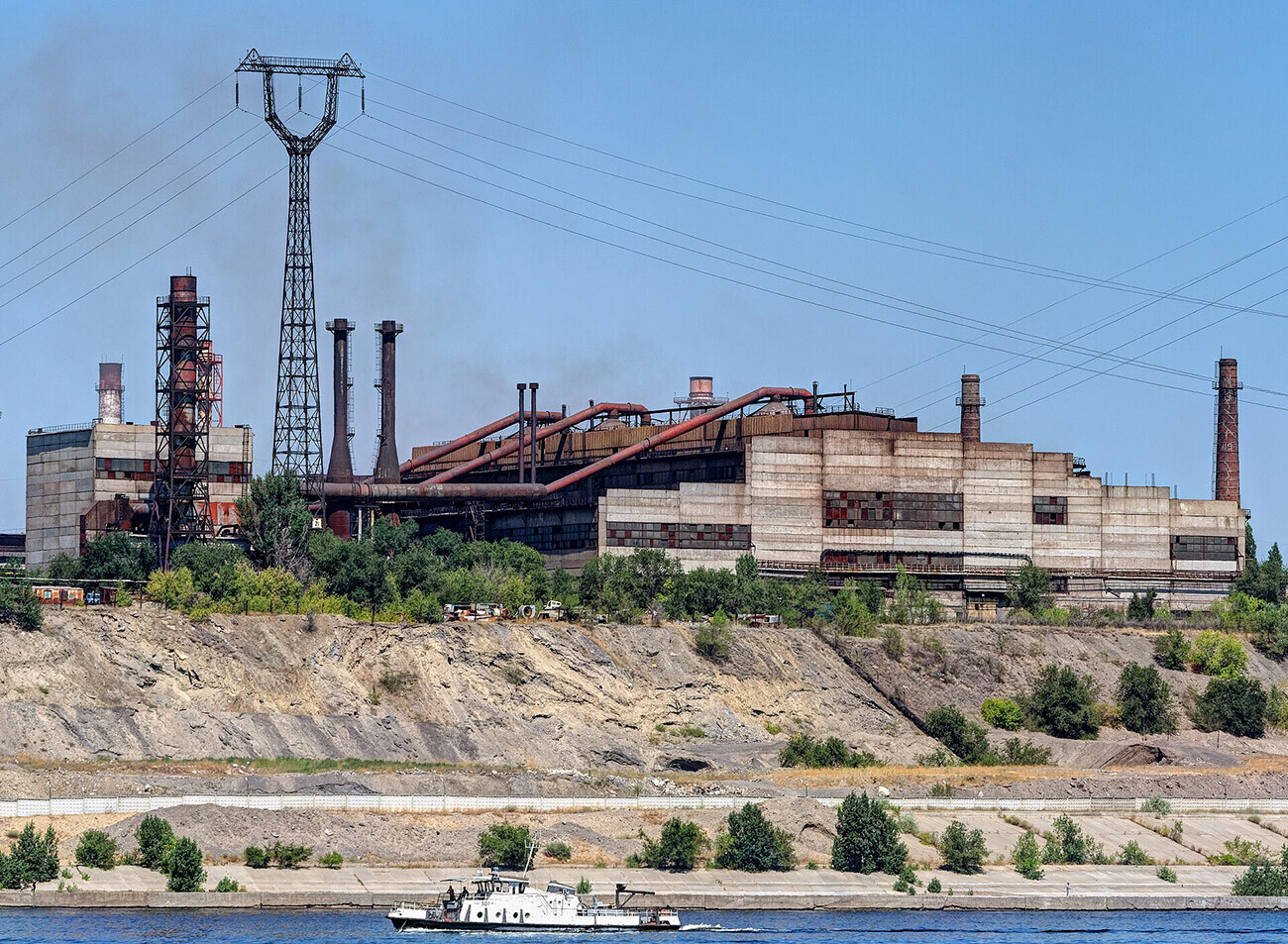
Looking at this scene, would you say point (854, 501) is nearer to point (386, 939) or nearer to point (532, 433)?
point (532, 433)

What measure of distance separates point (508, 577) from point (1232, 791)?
40.3 meters

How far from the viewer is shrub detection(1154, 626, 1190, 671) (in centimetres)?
12644

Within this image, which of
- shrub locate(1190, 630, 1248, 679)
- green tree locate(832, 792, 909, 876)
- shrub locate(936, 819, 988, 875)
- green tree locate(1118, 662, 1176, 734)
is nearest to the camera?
green tree locate(832, 792, 909, 876)

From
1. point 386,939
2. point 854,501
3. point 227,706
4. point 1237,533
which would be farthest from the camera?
point 1237,533

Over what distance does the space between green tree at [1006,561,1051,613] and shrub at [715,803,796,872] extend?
55.4m

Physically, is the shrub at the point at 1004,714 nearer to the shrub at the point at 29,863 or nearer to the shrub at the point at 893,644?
the shrub at the point at 893,644

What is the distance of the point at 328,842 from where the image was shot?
78875 millimetres

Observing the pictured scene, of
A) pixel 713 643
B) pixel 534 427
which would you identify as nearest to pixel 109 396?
pixel 534 427

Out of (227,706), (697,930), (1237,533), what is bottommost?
(697,930)

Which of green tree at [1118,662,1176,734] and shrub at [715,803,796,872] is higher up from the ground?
green tree at [1118,662,1176,734]

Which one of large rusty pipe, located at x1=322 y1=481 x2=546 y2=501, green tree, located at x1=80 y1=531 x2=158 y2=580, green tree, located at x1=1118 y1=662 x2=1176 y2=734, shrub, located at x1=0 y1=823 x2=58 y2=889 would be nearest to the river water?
shrub, located at x1=0 y1=823 x2=58 y2=889

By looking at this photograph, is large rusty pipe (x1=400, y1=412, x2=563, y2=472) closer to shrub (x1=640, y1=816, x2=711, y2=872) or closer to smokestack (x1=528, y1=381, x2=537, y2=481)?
smokestack (x1=528, y1=381, x2=537, y2=481)

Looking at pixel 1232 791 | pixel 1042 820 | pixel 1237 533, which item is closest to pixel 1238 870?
pixel 1042 820

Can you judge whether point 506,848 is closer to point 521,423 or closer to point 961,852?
point 961,852
